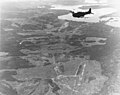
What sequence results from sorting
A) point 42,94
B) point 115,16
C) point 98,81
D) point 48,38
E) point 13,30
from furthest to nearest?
point 115,16 → point 13,30 → point 48,38 → point 98,81 → point 42,94

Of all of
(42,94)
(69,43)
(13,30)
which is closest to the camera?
(42,94)

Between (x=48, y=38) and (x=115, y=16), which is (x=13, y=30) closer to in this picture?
(x=48, y=38)

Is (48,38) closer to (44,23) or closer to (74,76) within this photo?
(44,23)

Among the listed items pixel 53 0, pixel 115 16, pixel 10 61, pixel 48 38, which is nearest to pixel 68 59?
pixel 10 61

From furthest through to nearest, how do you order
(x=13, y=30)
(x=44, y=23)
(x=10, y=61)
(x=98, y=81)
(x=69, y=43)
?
(x=44, y=23), (x=13, y=30), (x=69, y=43), (x=10, y=61), (x=98, y=81)

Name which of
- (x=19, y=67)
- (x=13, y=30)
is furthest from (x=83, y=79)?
(x=13, y=30)

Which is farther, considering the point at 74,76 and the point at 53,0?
the point at 53,0
